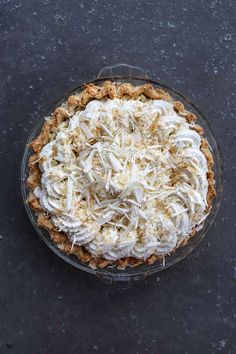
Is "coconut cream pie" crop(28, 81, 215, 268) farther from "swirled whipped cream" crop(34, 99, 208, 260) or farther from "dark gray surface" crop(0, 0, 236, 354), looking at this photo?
"dark gray surface" crop(0, 0, 236, 354)

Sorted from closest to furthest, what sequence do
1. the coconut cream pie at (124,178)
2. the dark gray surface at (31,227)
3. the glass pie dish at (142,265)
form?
the coconut cream pie at (124,178) < the glass pie dish at (142,265) < the dark gray surface at (31,227)

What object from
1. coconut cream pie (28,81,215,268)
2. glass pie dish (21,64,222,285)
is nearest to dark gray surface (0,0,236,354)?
glass pie dish (21,64,222,285)

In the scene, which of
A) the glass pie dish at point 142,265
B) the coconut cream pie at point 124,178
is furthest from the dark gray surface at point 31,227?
the coconut cream pie at point 124,178

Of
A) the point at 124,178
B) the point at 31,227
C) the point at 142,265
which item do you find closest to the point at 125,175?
the point at 124,178

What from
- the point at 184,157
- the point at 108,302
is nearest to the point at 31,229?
the point at 108,302

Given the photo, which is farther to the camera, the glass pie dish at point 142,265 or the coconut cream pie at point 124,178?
the glass pie dish at point 142,265

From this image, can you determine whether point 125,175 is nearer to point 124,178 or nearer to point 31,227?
point 124,178

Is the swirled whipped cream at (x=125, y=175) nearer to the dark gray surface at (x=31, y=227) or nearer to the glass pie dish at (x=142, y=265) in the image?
the glass pie dish at (x=142, y=265)
